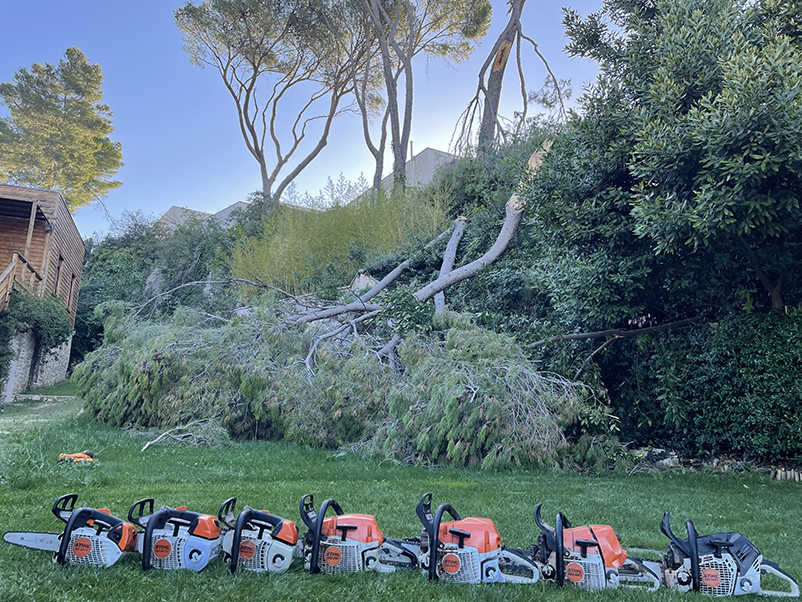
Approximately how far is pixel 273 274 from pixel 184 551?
39.2 feet

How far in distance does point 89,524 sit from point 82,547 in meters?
0.10

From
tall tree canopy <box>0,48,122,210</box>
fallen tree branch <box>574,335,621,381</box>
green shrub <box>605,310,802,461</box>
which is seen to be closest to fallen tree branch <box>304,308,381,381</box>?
fallen tree branch <box>574,335,621,381</box>

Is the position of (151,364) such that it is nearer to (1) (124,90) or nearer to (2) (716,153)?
(2) (716,153)

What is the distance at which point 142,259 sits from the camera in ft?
71.4

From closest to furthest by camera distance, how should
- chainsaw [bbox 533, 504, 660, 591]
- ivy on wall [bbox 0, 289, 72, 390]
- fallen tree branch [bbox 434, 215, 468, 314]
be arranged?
chainsaw [bbox 533, 504, 660, 591] < fallen tree branch [bbox 434, 215, 468, 314] < ivy on wall [bbox 0, 289, 72, 390]

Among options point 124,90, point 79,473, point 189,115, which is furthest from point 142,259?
point 79,473

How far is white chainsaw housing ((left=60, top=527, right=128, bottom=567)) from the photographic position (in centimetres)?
246

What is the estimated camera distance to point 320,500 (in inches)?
163

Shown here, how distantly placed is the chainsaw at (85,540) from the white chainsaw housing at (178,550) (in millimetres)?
165

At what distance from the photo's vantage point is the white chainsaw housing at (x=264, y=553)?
251 cm

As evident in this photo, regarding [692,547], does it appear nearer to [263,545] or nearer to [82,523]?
[263,545]

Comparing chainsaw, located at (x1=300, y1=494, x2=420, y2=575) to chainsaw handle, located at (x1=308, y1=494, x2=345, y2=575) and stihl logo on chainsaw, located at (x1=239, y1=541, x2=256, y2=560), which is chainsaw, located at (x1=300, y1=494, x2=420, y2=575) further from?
stihl logo on chainsaw, located at (x1=239, y1=541, x2=256, y2=560)

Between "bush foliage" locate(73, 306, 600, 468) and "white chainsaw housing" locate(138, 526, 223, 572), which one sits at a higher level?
"bush foliage" locate(73, 306, 600, 468)

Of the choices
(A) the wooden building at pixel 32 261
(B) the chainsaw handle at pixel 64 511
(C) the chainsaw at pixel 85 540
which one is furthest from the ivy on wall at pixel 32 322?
(C) the chainsaw at pixel 85 540
